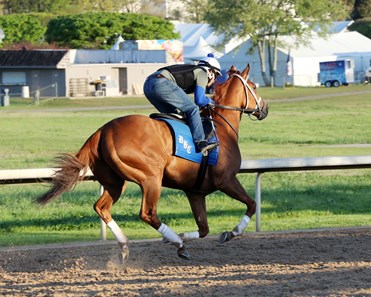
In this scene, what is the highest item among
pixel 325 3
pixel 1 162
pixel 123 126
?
pixel 325 3

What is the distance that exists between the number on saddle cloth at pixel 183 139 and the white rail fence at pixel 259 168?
5.54ft

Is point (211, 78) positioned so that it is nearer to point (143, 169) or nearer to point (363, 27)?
point (143, 169)

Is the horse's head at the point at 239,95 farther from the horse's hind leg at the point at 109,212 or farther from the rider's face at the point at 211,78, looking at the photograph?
the horse's hind leg at the point at 109,212

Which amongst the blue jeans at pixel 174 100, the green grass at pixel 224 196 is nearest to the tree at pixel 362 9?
the green grass at pixel 224 196

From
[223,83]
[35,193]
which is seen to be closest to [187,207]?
[35,193]

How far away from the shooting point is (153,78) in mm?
10656

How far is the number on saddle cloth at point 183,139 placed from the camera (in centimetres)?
1020

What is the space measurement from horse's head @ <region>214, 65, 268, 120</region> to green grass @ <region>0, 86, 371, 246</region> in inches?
76.4

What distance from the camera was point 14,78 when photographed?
76.8 m

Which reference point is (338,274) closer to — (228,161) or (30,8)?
(228,161)

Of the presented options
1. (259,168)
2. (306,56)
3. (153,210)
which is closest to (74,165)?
(153,210)

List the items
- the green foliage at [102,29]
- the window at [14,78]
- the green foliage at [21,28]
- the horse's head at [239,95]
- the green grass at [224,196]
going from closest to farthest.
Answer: the horse's head at [239,95] < the green grass at [224,196] < the window at [14,78] < the green foliage at [102,29] < the green foliage at [21,28]

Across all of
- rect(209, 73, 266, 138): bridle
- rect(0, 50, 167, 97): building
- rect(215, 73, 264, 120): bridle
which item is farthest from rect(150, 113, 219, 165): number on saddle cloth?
rect(0, 50, 167, 97): building

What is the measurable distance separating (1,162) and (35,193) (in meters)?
8.05
